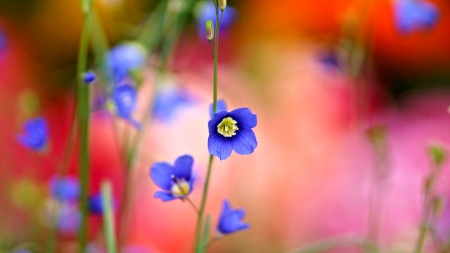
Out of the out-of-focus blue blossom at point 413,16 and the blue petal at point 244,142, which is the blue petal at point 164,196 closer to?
the blue petal at point 244,142

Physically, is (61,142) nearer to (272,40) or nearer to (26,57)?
(26,57)

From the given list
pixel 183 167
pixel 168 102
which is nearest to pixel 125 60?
pixel 168 102

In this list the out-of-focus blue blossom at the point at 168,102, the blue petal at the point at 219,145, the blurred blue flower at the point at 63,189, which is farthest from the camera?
the out-of-focus blue blossom at the point at 168,102

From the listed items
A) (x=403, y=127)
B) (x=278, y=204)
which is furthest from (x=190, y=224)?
(x=403, y=127)

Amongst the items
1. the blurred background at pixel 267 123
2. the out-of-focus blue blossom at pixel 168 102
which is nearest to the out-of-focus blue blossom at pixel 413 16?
the blurred background at pixel 267 123

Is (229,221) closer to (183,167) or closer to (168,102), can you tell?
(183,167)

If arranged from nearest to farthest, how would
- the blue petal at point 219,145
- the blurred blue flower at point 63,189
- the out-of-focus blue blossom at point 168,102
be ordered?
1. the blue petal at point 219,145
2. the blurred blue flower at point 63,189
3. the out-of-focus blue blossom at point 168,102

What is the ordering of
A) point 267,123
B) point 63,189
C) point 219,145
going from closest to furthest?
1. point 219,145
2. point 63,189
3. point 267,123
